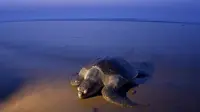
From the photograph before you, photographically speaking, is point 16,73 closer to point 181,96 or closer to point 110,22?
point 181,96

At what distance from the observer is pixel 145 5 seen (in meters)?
12.4

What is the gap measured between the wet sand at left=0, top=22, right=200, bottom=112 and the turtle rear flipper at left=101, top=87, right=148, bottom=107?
10 cm

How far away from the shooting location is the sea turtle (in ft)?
16.3

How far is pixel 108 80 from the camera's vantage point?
17.3 feet

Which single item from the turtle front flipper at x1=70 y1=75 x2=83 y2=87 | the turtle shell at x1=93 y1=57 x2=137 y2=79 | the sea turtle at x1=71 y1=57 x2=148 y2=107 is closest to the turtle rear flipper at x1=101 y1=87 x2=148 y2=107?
the sea turtle at x1=71 y1=57 x2=148 y2=107

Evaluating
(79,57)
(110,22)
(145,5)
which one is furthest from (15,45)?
(145,5)

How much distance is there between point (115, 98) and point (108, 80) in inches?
17.5

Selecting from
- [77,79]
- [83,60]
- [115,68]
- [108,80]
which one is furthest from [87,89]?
[83,60]

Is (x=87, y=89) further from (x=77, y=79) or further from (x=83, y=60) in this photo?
(x=83, y=60)

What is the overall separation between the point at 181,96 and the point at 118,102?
3.24ft

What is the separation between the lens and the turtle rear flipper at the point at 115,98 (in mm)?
4762

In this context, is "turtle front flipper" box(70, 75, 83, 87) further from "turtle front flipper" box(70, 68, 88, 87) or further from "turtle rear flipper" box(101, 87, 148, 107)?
"turtle rear flipper" box(101, 87, 148, 107)

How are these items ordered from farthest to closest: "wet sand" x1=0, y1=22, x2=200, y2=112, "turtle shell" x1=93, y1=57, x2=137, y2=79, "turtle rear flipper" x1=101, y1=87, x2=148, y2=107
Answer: "turtle shell" x1=93, y1=57, x2=137, y2=79, "wet sand" x1=0, y1=22, x2=200, y2=112, "turtle rear flipper" x1=101, y1=87, x2=148, y2=107

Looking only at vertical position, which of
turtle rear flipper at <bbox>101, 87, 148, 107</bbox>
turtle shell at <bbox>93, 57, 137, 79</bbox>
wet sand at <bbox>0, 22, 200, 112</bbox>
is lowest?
wet sand at <bbox>0, 22, 200, 112</bbox>
